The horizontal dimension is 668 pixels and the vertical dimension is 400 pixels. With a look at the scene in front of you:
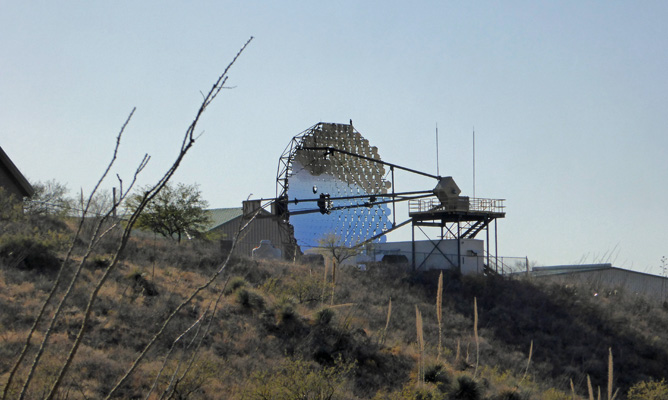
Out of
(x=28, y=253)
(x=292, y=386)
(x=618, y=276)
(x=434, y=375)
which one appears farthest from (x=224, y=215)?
(x=292, y=386)

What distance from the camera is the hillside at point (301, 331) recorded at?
18219mm

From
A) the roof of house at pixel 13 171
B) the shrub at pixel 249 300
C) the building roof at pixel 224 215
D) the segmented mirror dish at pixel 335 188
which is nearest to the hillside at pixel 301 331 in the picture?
the shrub at pixel 249 300

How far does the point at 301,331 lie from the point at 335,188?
17.7 meters

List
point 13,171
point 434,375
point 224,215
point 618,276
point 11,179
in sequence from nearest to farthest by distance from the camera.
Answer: point 434,375 → point 13,171 → point 11,179 → point 618,276 → point 224,215

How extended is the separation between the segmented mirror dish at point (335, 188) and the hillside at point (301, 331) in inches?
89.5

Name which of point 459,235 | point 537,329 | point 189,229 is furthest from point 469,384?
point 189,229

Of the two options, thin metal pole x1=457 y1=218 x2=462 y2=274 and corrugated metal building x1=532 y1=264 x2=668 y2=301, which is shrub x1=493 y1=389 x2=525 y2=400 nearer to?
thin metal pole x1=457 y1=218 x2=462 y2=274

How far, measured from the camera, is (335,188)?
137 ft

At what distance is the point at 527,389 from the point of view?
2306 centimetres

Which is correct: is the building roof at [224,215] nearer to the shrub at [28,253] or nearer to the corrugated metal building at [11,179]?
the corrugated metal building at [11,179]

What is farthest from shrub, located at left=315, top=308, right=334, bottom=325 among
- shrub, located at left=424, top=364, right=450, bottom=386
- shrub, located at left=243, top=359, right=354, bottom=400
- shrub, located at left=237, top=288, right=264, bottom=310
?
shrub, located at left=243, top=359, right=354, bottom=400

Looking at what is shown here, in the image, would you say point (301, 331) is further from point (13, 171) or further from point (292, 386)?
point (13, 171)

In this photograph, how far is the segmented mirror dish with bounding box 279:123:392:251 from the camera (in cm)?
4025

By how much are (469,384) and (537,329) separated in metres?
15.5
